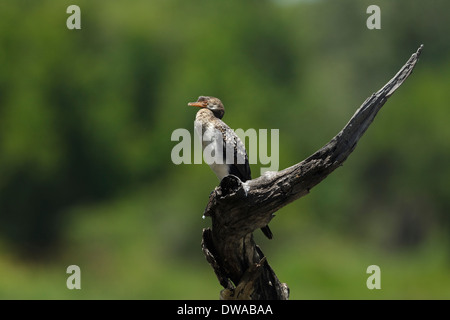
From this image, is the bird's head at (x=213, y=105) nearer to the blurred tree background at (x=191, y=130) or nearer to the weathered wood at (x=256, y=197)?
the weathered wood at (x=256, y=197)

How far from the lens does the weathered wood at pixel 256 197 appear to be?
4.38m

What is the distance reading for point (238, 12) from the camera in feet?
77.6

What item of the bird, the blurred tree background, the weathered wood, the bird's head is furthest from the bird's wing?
the blurred tree background

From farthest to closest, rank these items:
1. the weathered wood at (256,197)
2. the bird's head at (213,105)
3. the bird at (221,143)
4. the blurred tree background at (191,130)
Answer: the blurred tree background at (191,130)
the bird's head at (213,105)
the bird at (221,143)
the weathered wood at (256,197)

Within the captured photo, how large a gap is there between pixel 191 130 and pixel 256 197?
44.8 ft

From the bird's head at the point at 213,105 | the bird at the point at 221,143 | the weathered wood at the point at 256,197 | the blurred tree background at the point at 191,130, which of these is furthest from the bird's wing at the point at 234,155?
the blurred tree background at the point at 191,130

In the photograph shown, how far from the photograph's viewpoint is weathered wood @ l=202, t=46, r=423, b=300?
14.4ft

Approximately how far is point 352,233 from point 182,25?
331 inches

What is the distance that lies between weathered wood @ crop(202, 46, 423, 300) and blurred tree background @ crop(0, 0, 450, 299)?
952 cm

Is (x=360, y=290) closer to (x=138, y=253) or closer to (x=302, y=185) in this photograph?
(x=138, y=253)

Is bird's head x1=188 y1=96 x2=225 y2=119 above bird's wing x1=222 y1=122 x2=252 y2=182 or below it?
above

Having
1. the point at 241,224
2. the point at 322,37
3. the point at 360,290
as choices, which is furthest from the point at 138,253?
the point at 241,224

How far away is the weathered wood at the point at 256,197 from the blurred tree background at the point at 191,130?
952cm

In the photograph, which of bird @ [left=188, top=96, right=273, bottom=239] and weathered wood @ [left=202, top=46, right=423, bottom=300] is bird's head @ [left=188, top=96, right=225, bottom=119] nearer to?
bird @ [left=188, top=96, right=273, bottom=239]
